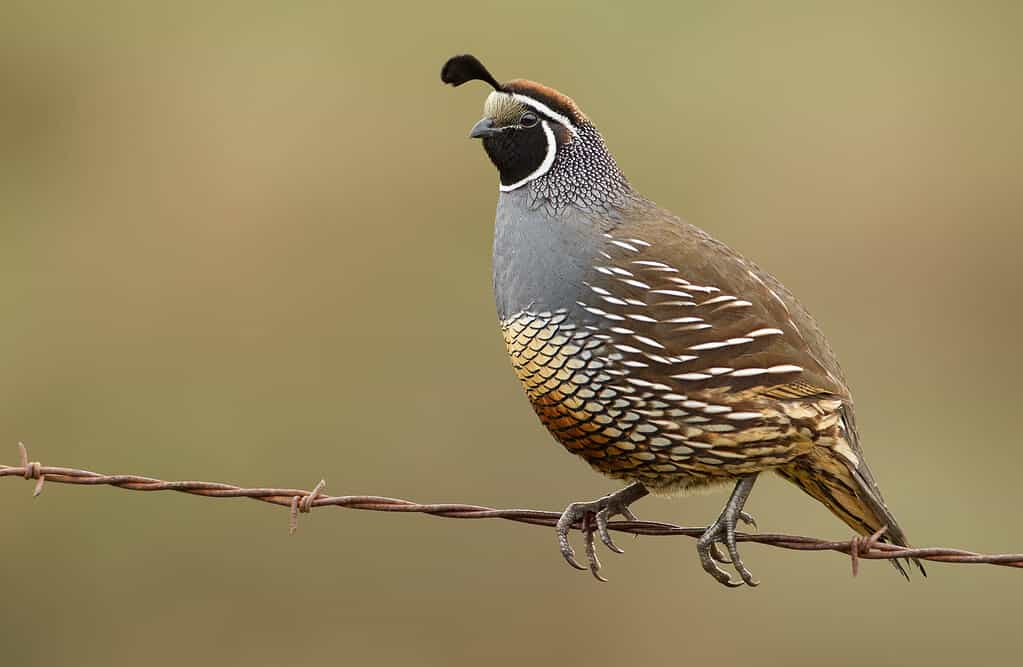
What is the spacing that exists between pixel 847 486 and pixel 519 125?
5.19ft

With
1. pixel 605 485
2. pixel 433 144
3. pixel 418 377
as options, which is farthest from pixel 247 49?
pixel 605 485

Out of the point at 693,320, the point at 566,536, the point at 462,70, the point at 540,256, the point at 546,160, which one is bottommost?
the point at 566,536

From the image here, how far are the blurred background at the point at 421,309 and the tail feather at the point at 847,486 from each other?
3002 millimetres

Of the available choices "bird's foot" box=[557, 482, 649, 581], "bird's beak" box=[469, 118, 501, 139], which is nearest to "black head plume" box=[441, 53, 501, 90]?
"bird's beak" box=[469, 118, 501, 139]

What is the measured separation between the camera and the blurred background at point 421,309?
8.59 meters

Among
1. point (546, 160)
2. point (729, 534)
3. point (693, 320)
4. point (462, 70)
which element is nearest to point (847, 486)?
point (729, 534)

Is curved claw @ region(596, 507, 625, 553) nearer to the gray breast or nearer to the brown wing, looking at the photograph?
the brown wing

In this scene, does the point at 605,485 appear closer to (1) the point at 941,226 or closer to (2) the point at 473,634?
(2) the point at 473,634

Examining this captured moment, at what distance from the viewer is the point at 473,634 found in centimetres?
845

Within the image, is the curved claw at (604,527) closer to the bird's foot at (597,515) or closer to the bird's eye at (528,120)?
the bird's foot at (597,515)

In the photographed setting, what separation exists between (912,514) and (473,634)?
102 inches

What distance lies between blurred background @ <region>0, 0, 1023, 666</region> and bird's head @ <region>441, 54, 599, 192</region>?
3.29 meters

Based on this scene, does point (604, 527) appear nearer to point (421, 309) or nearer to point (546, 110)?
point (546, 110)

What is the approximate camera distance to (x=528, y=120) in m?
5.71
